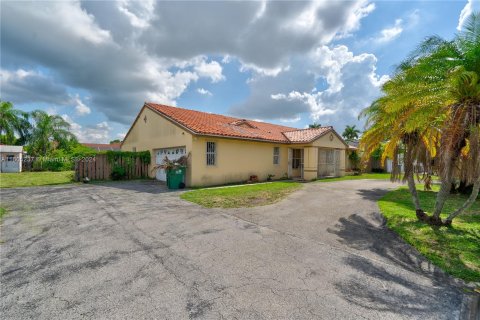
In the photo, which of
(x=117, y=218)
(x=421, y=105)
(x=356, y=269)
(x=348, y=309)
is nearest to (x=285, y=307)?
(x=348, y=309)

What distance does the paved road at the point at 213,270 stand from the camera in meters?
3.08

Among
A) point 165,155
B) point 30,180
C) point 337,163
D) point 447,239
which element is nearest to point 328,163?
point 337,163

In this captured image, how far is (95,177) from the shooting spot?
16.9 m

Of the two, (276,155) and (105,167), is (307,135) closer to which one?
(276,155)

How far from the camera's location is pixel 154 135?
17.7 meters

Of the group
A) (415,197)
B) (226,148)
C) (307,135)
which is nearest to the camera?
(415,197)

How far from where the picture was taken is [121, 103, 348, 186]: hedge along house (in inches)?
566

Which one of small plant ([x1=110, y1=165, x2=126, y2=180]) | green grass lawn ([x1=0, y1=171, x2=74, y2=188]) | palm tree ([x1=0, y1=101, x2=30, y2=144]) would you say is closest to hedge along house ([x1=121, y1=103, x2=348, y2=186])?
small plant ([x1=110, y1=165, x2=126, y2=180])

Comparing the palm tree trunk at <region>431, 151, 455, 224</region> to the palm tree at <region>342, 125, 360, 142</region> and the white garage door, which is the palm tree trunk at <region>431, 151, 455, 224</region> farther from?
the palm tree at <region>342, 125, 360, 142</region>

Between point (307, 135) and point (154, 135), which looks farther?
point (307, 135)

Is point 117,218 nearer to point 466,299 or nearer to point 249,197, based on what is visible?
point 249,197

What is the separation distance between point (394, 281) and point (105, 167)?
18.3 m

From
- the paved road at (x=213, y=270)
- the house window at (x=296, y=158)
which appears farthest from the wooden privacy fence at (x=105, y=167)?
the house window at (x=296, y=158)

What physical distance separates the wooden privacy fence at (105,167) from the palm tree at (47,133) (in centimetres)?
1919
